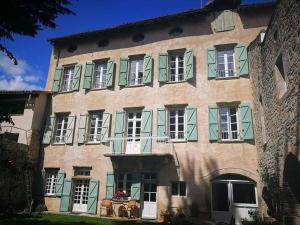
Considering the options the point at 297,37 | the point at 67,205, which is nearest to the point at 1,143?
the point at 67,205

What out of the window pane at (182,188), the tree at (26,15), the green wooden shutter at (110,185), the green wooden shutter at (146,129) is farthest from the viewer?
the green wooden shutter at (110,185)

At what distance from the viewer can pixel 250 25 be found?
46.0 ft

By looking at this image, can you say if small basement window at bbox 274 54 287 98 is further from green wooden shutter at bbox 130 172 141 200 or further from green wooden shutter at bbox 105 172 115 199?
green wooden shutter at bbox 105 172 115 199

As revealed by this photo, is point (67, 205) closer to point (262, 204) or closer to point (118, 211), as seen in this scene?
point (118, 211)

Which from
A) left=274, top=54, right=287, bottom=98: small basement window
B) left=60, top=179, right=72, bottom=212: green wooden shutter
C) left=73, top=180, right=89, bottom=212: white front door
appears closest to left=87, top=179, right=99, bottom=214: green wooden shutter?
left=73, top=180, right=89, bottom=212: white front door

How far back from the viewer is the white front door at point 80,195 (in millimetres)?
14539

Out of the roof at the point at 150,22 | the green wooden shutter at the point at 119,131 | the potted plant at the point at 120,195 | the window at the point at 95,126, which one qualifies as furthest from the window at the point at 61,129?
the roof at the point at 150,22

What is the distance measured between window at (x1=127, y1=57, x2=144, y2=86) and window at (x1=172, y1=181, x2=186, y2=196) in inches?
221

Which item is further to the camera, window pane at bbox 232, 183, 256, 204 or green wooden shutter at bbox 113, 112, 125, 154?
green wooden shutter at bbox 113, 112, 125, 154

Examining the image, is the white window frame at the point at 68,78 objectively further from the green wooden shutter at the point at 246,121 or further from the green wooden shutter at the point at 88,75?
the green wooden shutter at the point at 246,121

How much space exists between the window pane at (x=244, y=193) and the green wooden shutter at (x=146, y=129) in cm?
423

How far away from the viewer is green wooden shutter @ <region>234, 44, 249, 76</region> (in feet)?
43.5

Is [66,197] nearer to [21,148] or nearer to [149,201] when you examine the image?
[21,148]

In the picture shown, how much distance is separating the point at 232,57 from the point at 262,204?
6.93 m
